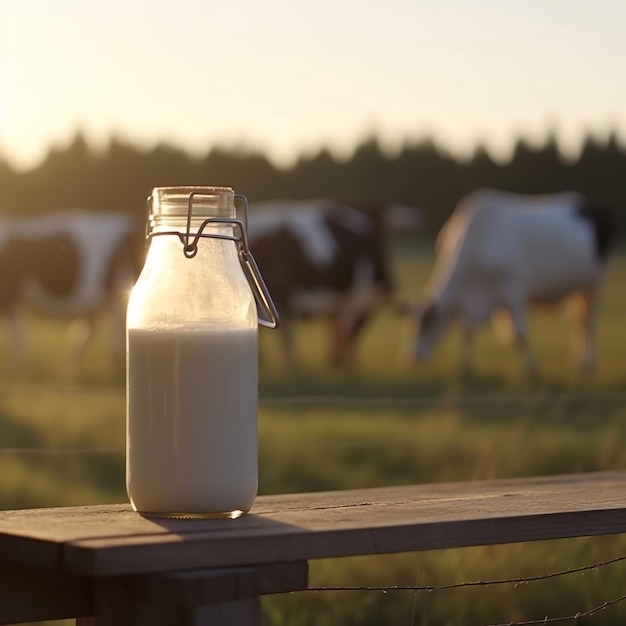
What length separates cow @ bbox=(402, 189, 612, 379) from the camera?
33.0ft

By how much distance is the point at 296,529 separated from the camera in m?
1.25

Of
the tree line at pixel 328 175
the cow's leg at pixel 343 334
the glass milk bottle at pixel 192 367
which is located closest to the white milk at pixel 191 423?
the glass milk bottle at pixel 192 367

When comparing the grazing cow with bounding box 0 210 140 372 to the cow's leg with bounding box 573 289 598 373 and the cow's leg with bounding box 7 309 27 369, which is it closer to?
the cow's leg with bounding box 7 309 27 369

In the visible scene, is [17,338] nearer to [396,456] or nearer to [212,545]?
[396,456]

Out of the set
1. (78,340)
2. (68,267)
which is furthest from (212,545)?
(78,340)

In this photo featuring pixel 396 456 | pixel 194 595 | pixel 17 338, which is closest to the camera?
pixel 194 595

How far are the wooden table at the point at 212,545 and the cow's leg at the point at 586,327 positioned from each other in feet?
31.9

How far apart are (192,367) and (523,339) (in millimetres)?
8889

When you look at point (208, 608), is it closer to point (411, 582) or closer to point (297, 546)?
point (297, 546)

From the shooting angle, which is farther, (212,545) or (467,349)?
(467,349)

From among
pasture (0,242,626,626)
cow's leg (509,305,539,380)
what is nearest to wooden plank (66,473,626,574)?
pasture (0,242,626,626)

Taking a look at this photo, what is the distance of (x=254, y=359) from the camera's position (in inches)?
55.1

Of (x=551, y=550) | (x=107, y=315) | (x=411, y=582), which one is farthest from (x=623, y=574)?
(x=107, y=315)

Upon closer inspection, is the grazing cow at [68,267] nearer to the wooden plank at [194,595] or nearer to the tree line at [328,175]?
the tree line at [328,175]
